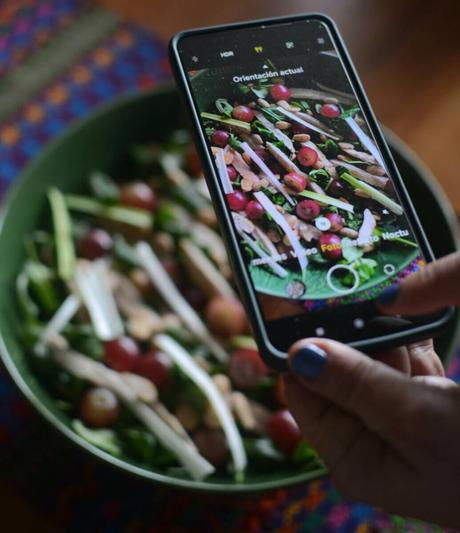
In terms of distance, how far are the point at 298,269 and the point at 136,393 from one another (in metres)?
0.32

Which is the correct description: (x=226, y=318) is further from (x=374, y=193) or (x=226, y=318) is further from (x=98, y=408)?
(x=374, y=193)

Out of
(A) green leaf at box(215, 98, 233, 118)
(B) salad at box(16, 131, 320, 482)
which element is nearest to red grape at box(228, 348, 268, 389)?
(B) salad at box(16, 131, 320, 482)

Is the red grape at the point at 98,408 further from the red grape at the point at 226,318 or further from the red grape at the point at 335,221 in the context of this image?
the red grape at the point at 335,221

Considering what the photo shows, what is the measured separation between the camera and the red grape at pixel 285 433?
0.80 m

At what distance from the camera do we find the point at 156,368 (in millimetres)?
836

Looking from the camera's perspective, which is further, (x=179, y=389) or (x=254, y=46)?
(x=179, y=389)

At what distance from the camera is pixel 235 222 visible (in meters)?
0.58

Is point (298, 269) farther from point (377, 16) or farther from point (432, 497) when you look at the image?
point (377, 16)

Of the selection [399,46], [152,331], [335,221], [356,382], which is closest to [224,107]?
[335,221]

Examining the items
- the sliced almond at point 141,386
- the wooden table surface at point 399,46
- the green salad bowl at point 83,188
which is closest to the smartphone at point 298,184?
the green salad bowl at point 83,188

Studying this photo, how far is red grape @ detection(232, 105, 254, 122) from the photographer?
24.0 inches

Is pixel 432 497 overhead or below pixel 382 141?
below

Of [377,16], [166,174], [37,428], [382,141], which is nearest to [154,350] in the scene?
[37,428]

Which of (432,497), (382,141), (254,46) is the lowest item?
(432,497)
